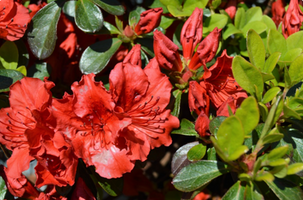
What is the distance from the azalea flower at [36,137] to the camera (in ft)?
3.45

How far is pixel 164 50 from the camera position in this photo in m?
1.15

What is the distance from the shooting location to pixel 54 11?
4.58 feet

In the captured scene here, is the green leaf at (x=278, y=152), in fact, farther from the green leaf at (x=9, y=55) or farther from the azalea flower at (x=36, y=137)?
the green leaf at (x=9, y=55)

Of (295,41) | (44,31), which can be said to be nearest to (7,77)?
(44,31)

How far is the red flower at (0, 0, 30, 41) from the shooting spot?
128 centimetres

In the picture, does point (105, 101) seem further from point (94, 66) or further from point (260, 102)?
point (260, 102)

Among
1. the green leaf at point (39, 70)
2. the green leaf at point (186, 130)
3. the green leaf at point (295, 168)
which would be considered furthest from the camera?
the green leaf at point (39, 70)

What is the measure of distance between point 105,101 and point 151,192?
1222mm

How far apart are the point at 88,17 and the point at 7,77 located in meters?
0.40

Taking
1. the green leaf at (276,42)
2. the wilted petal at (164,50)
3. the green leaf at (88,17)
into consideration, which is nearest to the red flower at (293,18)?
the green leaf at (276,42)

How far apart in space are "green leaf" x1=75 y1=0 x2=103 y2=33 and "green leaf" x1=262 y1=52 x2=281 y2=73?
2.15 feet

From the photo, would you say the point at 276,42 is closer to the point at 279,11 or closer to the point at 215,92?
the point at 215,92

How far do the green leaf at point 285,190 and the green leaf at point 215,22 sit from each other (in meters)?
0.70

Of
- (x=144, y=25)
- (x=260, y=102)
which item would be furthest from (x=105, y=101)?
(x=260, y=102)
